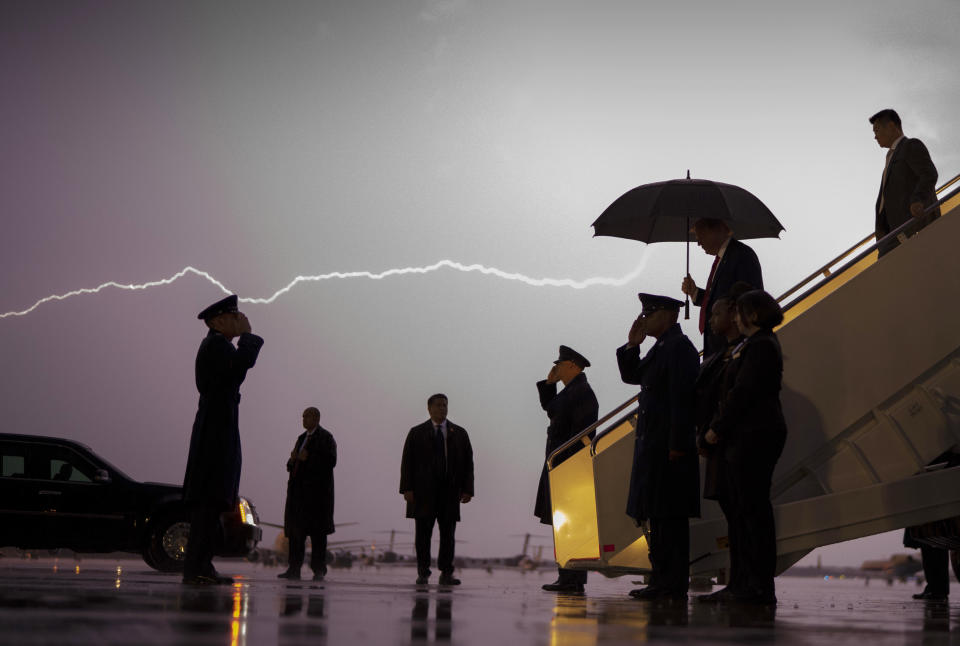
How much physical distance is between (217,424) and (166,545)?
4969 mm

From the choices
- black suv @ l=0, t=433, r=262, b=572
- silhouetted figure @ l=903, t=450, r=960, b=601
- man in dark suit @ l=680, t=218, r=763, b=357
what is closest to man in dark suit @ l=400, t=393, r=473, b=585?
black suv @ l=0, t=433, r=262, b=572

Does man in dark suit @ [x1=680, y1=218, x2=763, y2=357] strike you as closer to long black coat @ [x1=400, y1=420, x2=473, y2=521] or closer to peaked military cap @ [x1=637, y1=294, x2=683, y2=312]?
peaked military cap @ [x1=637, y1=294, x2=683, y2=312]

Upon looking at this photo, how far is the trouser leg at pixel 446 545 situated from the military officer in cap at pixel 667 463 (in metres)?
3.60

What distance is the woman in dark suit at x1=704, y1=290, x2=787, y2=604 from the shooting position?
18.9 ft

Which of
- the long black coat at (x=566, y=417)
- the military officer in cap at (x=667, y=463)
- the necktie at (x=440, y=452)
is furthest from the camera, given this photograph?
the necktie at (x=440, y=452)

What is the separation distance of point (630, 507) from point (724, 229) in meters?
1.90

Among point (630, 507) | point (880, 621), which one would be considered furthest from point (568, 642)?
point (630, 507)

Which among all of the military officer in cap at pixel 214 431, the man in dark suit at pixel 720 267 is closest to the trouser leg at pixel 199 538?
the military officer in cap at pixel 214 431

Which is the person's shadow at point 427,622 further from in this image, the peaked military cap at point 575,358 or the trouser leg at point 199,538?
the peaked military cap at point 575,358

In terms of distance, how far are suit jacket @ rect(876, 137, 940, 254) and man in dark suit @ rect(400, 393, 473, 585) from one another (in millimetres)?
4725

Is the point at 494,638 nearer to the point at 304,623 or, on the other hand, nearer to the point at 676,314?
the point at 304,623

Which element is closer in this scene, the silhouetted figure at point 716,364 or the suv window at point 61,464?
the silhouetted figure at point 716,364

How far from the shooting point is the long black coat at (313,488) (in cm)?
1138

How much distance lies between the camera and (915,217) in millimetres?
6887
